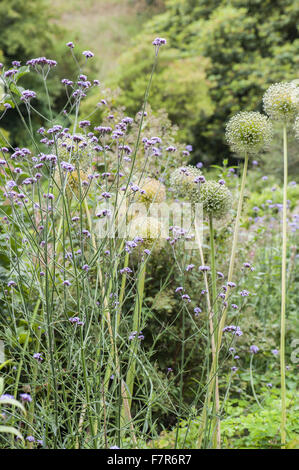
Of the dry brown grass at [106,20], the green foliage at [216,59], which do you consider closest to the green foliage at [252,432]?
the green foliage at [216,59]

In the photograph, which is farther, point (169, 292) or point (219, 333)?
point (169, 292)

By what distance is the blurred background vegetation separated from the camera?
7285 millimetres

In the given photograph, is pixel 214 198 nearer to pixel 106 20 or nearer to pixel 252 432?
pixel 252 432

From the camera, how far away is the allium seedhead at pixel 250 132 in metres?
1.60

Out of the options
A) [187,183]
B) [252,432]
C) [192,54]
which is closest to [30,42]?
[192,54]

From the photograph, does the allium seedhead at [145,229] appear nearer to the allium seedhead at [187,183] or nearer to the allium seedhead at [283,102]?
the allium seedhead at [187,183]

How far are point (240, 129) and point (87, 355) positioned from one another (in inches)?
35.5

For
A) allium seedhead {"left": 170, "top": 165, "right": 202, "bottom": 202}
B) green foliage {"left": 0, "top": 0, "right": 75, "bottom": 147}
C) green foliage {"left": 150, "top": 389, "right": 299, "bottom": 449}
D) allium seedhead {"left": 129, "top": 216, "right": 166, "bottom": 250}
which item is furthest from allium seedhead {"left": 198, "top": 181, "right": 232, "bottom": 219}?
green foliage {"left": 0, "top": 0, "right": 75, "bottom": 147}

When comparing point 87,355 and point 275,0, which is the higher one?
point 275,0

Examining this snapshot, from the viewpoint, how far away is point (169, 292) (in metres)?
2.38

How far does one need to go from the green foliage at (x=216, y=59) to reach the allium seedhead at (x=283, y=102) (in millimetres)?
5626

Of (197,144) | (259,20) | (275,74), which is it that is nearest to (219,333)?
(197,144)
